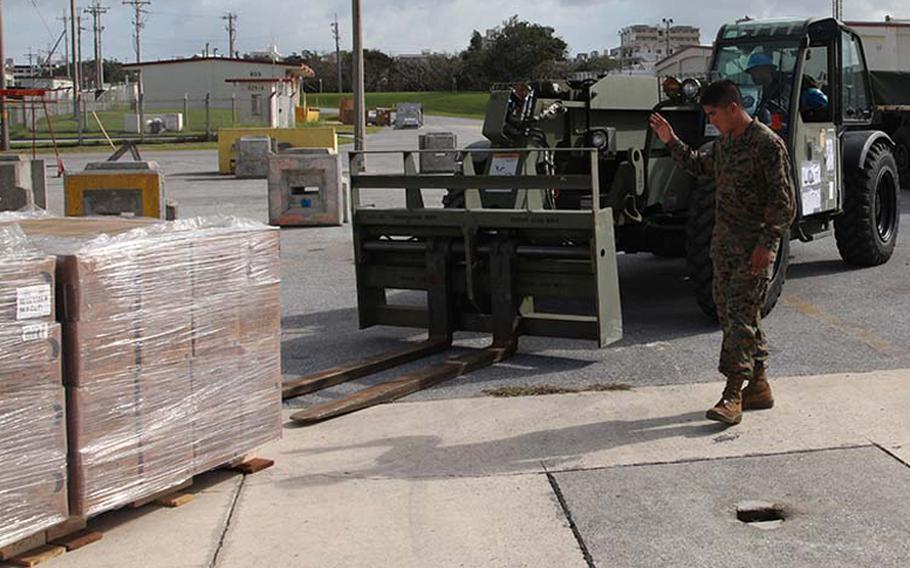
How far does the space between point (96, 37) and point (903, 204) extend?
290 feet

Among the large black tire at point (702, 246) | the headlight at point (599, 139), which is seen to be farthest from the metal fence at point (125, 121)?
the large black tire at point (702, 246)

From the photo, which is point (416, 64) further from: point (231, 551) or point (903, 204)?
point (231, 551)

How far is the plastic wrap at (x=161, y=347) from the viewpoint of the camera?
16.0 feet

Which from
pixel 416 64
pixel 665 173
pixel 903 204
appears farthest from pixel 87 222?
pixel 416 64

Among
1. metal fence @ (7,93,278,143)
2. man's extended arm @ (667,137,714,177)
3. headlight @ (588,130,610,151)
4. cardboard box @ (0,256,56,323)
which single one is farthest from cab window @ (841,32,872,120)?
metal fence @ (7,93,278,143)

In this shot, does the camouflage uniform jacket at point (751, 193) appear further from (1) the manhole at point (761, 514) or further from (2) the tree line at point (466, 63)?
(2) the tree line at point (466, 63)

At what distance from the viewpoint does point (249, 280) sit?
5840mm

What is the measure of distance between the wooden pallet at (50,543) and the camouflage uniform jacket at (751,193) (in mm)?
3913

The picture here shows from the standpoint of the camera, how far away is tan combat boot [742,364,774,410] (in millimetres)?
6863

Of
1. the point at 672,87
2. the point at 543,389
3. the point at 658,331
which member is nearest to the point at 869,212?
the point at 672,87

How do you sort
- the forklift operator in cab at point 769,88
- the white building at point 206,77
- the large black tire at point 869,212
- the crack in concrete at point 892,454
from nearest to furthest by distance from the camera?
the crack in concrete at point 892,454, the forklift operator in cab at point 769,88, the large black tire at point 869,212, the white building at point 206,77

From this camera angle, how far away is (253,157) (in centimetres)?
2858

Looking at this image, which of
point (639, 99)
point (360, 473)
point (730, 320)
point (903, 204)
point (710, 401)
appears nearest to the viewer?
point (360, 473)

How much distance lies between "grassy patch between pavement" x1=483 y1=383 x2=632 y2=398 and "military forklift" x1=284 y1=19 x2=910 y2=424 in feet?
1.54
